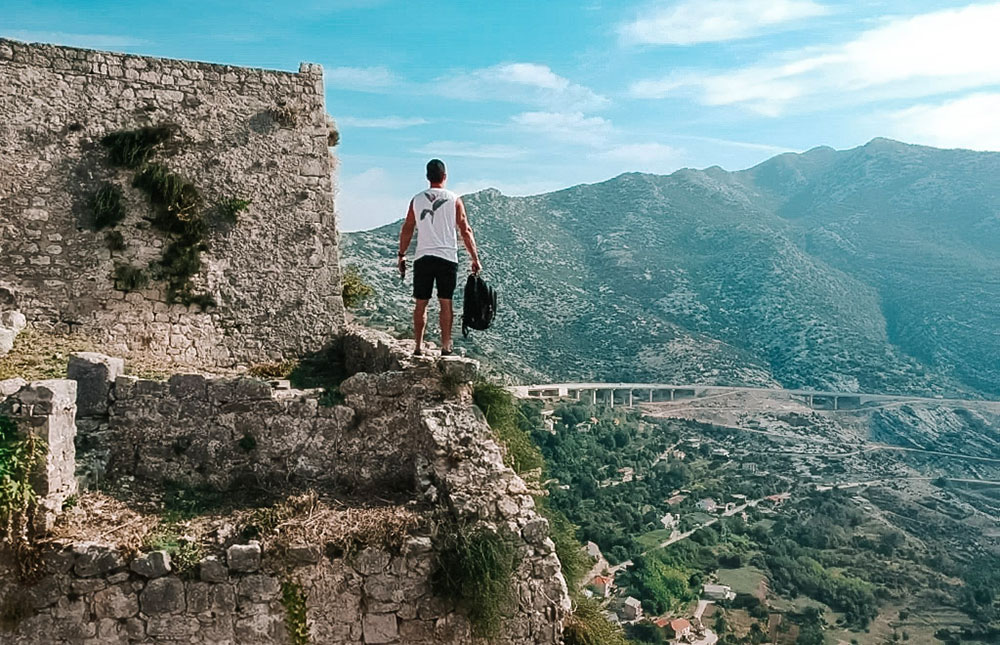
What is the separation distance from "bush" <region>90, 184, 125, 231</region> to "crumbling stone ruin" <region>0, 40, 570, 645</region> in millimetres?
24

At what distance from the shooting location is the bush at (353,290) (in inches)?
477

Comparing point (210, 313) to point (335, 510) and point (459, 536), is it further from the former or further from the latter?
point (459, 536)

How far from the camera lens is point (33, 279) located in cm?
929

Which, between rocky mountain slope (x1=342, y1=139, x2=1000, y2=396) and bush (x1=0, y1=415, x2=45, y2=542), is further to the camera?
rocky mountain slope (x1=342, y1=139, x2=1000, y2=396)

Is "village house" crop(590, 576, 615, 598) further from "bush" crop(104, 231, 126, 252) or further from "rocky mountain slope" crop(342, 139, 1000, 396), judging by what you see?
"bush" crop(104, 231, 126, 252)

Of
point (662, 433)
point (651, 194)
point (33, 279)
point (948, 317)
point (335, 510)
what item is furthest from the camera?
point (651, 194)

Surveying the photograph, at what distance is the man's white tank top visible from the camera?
6.79 m

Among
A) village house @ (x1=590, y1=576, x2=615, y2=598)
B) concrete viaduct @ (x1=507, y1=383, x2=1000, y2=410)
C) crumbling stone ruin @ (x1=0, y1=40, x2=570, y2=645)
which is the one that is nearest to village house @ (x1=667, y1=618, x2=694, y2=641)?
village house @ (x1=590, y1=576, x2=615, y2=598)

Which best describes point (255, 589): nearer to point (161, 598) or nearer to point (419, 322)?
point (161, 598)

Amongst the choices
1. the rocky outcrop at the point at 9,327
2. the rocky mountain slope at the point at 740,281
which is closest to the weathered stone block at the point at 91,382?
the rocky outcrop at the point at 9,327

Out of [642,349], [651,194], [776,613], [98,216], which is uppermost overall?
[651,194]

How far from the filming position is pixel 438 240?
268 inches

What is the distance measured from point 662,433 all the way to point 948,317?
45522 mm

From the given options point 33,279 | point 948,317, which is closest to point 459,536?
point 33,279
